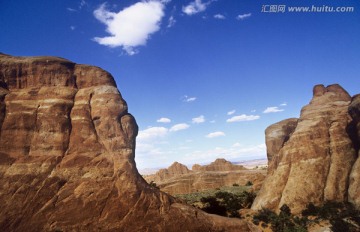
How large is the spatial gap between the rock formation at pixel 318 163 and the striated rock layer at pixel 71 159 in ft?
59.5

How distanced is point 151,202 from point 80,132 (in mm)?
14866

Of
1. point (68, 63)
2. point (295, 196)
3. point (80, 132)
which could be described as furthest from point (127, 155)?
point (295, 196)

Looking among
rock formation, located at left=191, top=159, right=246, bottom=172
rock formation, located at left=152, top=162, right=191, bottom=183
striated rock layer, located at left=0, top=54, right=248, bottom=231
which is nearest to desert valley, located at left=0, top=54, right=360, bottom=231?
striated rock layer, located at left=0, top=54, right=248, bottom=231

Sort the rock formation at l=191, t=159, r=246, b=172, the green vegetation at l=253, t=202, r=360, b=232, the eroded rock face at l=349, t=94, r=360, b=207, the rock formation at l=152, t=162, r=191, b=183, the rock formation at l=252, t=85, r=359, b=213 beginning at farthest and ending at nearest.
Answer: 1. the rock formation at l=152, t=162, r=191, b=183
2. the rock formation at l=191, t=159, r=246, b=172
3. the rock formation at l=252, t=85, r=359, b=213
4. the eroded rock face at l=349, t=94, r=360, b=207
5. the green vegetation at l=253, t=202, r=360, b=232

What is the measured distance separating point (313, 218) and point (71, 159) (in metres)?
37.3

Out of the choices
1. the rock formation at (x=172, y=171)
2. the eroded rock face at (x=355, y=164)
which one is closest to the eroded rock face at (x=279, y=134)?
the eroded rock face at (x=355, y=164)

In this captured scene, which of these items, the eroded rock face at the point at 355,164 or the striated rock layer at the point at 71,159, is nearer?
the striated rock layer at the point at 71,159

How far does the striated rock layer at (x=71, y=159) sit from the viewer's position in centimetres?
3716

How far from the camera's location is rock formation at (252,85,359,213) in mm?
50188

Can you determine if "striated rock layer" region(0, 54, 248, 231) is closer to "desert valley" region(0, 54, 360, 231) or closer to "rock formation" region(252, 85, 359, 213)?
"desert valley" region(0, 54, 360, 231)

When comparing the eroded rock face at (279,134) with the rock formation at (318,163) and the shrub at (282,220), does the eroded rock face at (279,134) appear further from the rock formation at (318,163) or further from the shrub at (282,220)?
the shrub at (282,220)

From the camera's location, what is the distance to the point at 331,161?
5297cm

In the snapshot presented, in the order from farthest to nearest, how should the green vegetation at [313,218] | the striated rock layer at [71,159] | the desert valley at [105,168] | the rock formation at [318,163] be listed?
the rock formation at [318,163] < the green vegetation at [313,218] < the desert valley at [105,168] < the striated rock layer at [71,159]

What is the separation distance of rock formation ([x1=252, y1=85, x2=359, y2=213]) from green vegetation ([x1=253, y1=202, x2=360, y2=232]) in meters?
1.73
